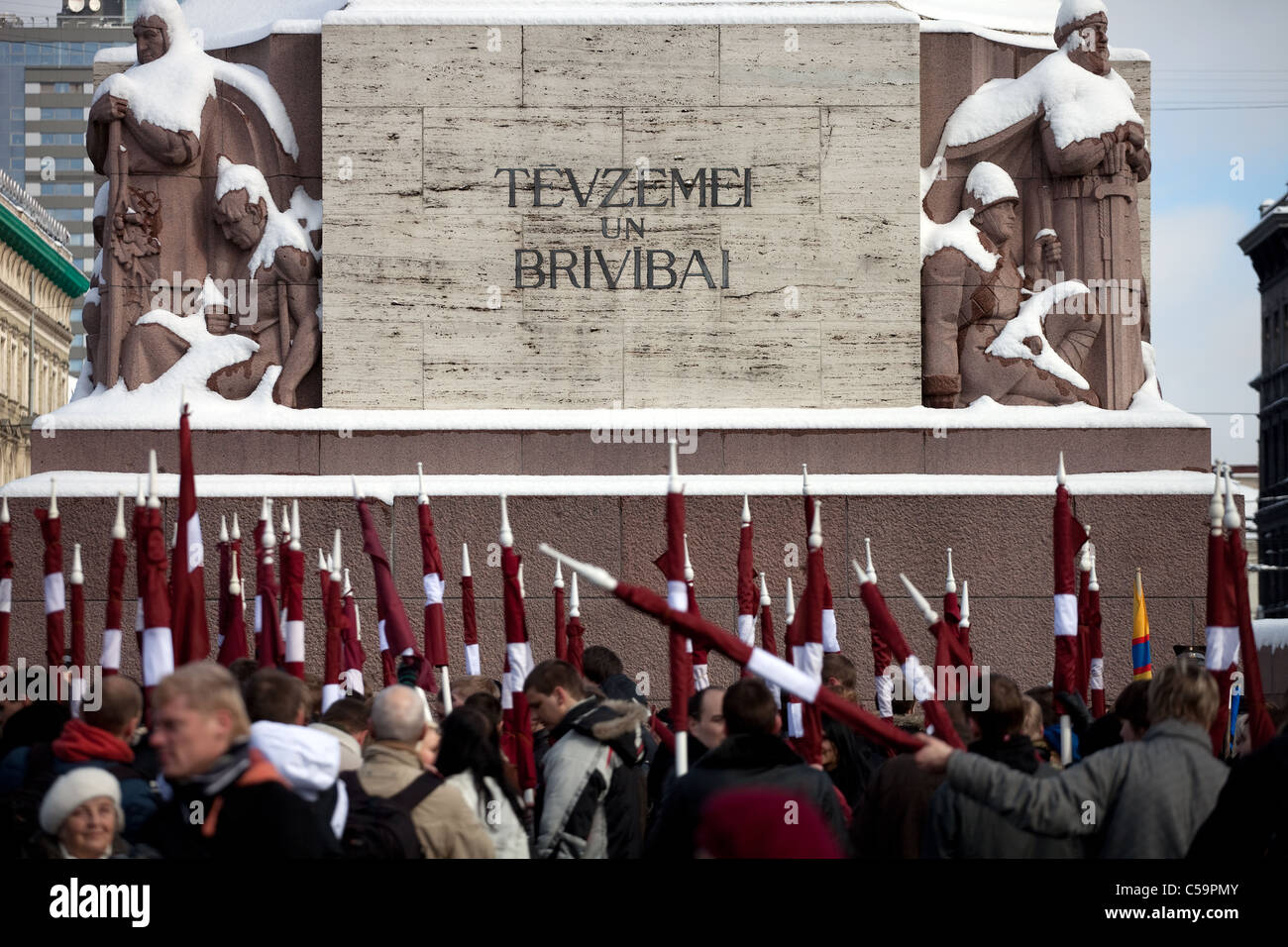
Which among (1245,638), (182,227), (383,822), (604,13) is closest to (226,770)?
(383,822)

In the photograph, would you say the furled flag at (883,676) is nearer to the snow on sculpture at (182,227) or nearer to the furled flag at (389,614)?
the furled flag at (389,614)

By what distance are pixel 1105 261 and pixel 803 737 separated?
30.4 ft

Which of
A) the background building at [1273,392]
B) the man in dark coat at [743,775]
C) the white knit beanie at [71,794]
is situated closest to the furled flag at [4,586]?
the white knit beanie at [71,794]

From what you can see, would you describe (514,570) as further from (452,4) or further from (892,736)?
(452,4)

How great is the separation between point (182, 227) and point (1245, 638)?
10.6 metres

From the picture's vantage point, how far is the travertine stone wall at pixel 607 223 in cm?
1667

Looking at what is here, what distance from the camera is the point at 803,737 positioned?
28.6 ft

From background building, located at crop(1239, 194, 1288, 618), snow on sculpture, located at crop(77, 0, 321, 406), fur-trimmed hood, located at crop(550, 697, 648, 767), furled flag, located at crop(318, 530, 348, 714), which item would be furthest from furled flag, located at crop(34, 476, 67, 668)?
background building, located at crop(1239, 194, 1288, 618)

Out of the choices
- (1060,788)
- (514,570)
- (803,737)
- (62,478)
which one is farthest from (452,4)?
(1060,788)

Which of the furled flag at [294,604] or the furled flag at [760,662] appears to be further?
the furled flag at [294,604]

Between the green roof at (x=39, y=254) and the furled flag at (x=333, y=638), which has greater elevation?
the green roof at (x=39, y=254)

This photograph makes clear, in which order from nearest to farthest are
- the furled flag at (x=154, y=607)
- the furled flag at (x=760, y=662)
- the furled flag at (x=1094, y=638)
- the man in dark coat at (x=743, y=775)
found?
1. the furled flag at (x=760, y=662)
2. the man in dark coat at (x=743, y=775)
3. the furled flag at (x=154, y=607)
4. the furled flag at (x=1094, y=638)

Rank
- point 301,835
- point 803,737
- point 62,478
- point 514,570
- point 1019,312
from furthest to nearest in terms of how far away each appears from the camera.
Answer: point 1019,312, point 62,478, point 514,570, point 803,737, point 301,835

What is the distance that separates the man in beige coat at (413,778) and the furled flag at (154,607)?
2.07 m
